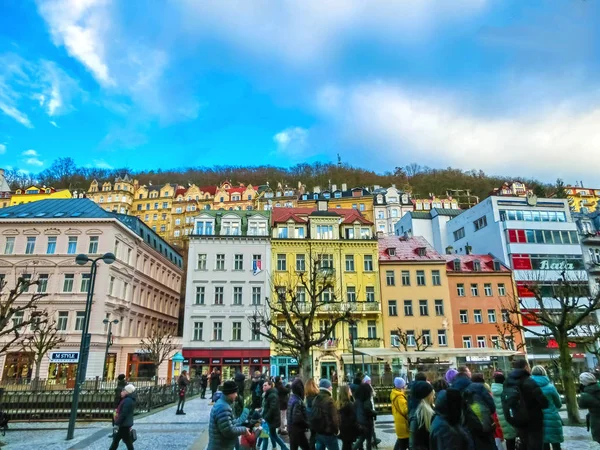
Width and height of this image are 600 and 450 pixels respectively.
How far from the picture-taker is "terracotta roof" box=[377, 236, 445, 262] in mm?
41594

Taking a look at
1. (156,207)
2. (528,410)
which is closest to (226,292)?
(528,410)

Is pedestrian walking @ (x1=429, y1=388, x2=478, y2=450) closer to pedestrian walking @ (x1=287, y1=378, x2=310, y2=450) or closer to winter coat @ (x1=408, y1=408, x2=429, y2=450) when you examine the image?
winter coat @ (x1=408, y1=408, x2=429, y2=450)

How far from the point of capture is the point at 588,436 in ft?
38.5

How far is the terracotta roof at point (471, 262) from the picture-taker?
1645 inches

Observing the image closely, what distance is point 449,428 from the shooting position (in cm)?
424

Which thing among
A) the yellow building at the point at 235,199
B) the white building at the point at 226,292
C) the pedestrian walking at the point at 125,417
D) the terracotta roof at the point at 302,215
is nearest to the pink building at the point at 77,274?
the white building at the point at 226,292

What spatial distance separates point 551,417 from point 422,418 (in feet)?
8.98

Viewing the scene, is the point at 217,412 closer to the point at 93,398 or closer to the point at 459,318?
the point at 93,398

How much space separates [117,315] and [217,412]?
38.0m

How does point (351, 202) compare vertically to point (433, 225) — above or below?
above

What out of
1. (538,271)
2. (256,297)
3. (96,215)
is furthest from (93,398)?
(538,271)

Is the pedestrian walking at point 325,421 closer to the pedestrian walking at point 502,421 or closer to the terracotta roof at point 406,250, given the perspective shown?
the pedestrian walking at point 502,421

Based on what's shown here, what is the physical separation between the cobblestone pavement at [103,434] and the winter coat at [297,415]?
499cm

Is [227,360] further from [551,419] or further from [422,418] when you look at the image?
[422,418]
